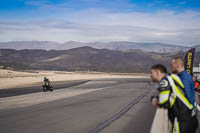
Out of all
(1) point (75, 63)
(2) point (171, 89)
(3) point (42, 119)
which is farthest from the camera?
(1) point (75, 63)

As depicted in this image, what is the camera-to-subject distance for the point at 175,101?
13.9ft

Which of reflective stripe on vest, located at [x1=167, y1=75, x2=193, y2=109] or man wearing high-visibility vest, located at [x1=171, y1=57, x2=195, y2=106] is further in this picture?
man wearing high-visibility vest, located at [x1=171, y1=57, x2=195, y2=106]

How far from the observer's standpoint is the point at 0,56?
7613 inches

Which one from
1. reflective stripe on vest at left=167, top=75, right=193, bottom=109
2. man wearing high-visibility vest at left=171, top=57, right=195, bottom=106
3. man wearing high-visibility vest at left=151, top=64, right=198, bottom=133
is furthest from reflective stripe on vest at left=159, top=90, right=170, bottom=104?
man wearing high-visibility vest at left=171, top=57, right=195, bottom=106

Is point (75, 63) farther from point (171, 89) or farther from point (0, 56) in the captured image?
point (171, 89)

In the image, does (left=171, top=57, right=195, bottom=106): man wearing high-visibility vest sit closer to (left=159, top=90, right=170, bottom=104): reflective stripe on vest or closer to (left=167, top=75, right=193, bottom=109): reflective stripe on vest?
(left=167, top=75, right=193, bottom=109): reflective stripe on vest

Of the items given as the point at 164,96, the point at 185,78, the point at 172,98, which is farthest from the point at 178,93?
the point at 185,78

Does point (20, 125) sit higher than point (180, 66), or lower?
lower

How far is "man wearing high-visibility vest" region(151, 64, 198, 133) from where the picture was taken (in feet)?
13.6

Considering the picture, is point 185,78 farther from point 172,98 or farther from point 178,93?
point 172,98

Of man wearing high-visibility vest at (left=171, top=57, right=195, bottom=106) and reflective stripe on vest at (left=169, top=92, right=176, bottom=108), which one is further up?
man wearing high-visibility vest at (left=171, top=57, right=195, bottom=106)

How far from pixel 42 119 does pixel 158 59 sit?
193656 millimetres

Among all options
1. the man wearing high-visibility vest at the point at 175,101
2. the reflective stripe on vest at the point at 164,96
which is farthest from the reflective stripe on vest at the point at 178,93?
the reflective stripe on vest at the point at 164,96

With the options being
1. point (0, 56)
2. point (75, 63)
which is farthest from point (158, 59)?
point (0, 56)
